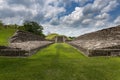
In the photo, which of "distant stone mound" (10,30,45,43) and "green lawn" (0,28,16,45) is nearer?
"green lawn" (0,28,16,45)

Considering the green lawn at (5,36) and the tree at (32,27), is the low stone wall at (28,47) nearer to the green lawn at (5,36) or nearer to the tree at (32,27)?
the green lawn at (5,36)

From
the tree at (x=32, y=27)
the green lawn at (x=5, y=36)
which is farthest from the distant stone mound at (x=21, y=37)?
the tree at (x=32, y=27)

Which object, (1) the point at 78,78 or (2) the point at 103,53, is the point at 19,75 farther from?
(2) the point at 103,53

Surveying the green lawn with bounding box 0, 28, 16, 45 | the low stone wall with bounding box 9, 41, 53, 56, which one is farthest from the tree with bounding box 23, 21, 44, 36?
the low stone wall with bounding box 9, 41, 53, 56

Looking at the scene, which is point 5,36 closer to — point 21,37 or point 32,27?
point 21,37

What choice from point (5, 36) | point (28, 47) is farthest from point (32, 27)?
point (28, 47)

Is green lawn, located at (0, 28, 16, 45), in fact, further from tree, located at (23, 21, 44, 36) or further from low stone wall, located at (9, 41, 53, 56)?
tree, located at (23, 21, 44, 36)

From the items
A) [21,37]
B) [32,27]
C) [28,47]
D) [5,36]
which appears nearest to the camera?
[28,47]

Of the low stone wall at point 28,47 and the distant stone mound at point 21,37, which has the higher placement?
the distant stone mound at point 21,37

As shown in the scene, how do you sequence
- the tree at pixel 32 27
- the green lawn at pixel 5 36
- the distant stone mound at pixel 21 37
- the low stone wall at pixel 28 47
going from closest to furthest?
the low stone wall at pixel 28 47 → the green lawn at pixel 5 36 → the distant stone mound at pixel 21 37 → the tree at pixel 32 27

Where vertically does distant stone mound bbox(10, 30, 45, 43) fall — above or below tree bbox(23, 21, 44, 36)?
below

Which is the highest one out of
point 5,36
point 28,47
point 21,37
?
point 5,36

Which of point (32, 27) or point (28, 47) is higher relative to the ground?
point (32, 27)

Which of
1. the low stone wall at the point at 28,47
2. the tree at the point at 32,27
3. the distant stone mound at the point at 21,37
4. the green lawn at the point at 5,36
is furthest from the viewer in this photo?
the tree at the point at 32,27
